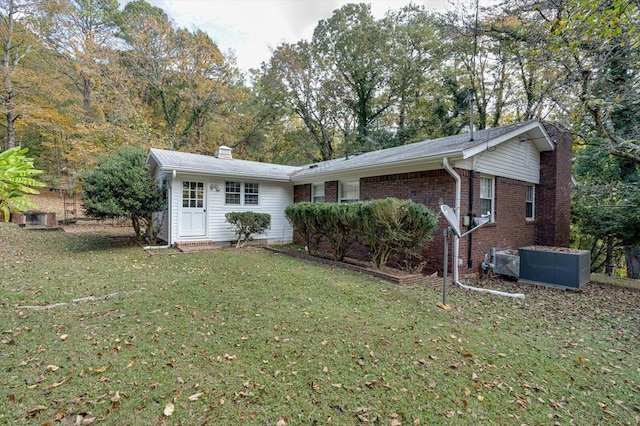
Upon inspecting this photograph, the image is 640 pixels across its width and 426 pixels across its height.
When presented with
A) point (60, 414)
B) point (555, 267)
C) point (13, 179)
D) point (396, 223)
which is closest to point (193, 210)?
point (396, 223)

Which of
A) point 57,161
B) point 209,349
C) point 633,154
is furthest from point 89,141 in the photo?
→ point 633,154

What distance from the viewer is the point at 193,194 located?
33.6 feet

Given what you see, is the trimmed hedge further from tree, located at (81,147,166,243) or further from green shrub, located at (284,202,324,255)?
tree, located at (81,147,166,243)

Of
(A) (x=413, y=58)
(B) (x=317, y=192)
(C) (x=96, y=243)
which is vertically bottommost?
(C) (x=96, y=243)

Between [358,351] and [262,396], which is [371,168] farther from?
[262,396]

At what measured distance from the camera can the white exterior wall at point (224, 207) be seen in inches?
388

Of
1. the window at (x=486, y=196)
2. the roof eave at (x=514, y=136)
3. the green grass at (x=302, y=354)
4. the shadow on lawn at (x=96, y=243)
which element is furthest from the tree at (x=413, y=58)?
the shadow on lawn at (x=96, y=243)

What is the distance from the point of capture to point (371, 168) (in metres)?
8.41

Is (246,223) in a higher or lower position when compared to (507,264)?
higher

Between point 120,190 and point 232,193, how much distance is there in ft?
11.6

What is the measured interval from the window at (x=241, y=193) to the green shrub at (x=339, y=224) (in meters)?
4.24

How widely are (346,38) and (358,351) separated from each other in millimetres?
21577

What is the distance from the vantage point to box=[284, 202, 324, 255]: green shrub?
842 centimetres

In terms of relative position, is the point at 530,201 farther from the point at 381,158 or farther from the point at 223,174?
the point at 223,174
